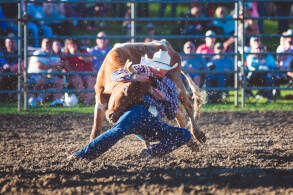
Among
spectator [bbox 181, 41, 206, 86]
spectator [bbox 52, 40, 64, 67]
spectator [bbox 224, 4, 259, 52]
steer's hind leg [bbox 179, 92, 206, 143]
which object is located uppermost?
spectator [bbox 224, 4, 259, 52]

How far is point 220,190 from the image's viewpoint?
405 cm

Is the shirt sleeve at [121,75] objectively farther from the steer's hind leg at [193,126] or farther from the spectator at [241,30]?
the spectator at [241,30]

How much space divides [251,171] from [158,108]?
1.04 metres

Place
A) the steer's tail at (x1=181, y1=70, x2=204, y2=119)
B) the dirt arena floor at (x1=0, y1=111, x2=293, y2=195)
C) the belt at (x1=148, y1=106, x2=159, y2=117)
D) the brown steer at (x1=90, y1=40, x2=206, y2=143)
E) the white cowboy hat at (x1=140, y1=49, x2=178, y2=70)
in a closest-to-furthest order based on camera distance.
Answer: the dirt arena floor at (x1=0, y1=111, x2=293, y2=195) → the belt at (x1=148, y1=106, x2=159, y2=117) → the white cowboy hat at (x1=140, y1=49, x2=178, y2=70) → the brown steer at (x1=90, y1=40, x2=206, y2=143) → the steer's tail at (x1=181, y1=70, x2=204, y2=119)

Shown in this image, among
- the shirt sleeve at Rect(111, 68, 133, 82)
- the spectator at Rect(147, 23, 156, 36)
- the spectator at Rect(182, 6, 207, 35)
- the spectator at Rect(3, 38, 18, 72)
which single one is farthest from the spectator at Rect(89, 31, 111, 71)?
the shirt sleeve at Rect(111, 68, 133, 82)

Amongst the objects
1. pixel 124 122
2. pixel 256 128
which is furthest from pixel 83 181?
pixel 256 128

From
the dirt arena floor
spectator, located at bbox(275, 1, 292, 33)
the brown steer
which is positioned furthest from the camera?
spectator, located at bbox(275, 1, 292, 33)

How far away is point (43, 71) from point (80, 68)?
0.70 metres

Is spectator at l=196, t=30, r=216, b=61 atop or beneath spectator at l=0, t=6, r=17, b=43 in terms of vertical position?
beneath

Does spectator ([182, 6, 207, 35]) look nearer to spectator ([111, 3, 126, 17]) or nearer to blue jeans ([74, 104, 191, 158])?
spectator ([111, 3, 126, 17])

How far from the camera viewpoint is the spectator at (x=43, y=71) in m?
9.26

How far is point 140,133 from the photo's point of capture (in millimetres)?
4773

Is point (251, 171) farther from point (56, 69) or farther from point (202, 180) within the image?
point (56, 69)

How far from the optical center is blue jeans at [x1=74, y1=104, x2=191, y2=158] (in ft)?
15.0
